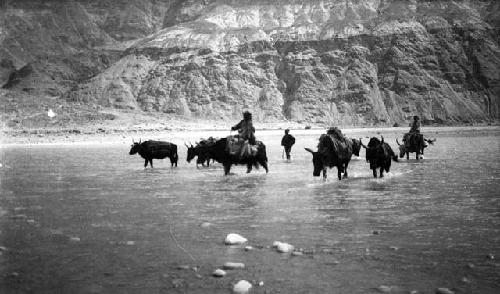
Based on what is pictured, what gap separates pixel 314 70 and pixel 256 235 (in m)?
110

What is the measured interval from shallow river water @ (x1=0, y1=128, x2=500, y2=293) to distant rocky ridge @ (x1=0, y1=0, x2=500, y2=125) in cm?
9006

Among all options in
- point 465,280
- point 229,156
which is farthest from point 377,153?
point 465,280

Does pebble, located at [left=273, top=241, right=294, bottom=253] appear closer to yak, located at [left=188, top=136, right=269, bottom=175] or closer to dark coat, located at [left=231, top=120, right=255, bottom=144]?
yak, located at [left=188, top=136, right=269, bottom=175]

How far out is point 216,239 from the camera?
7.99m

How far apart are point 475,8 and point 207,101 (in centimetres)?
7033

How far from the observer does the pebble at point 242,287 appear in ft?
18.2

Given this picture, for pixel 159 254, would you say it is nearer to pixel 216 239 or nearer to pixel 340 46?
pixel 216 239

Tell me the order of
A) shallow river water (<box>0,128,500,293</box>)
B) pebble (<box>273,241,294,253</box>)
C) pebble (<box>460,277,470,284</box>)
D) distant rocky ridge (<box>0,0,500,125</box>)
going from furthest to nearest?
distant rocky ridge (<box>0,0,500,125</box>)
pebble (<box>273,241,294,253</box>)
shallow river water (<box>0,128,500,293</box>)
pebble (<box>460,277,470,284</box>)

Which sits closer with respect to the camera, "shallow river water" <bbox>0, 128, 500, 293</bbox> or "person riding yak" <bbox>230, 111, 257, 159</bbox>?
"shallow river water" <bbox>0, 128, 500, 293</bbox>

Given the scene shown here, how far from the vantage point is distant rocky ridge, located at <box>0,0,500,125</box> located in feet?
350

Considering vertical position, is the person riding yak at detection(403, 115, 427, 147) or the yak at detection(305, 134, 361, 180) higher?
the person riding yak at detection(403, 115, 427, 147)

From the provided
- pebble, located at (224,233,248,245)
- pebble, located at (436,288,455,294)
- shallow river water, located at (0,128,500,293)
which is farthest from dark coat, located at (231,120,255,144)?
pebble, located at (436,288,455,294)

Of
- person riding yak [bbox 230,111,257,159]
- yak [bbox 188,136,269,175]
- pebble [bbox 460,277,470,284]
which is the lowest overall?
pebble [bbox 460,277,470,284]

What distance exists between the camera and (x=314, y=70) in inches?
4562
